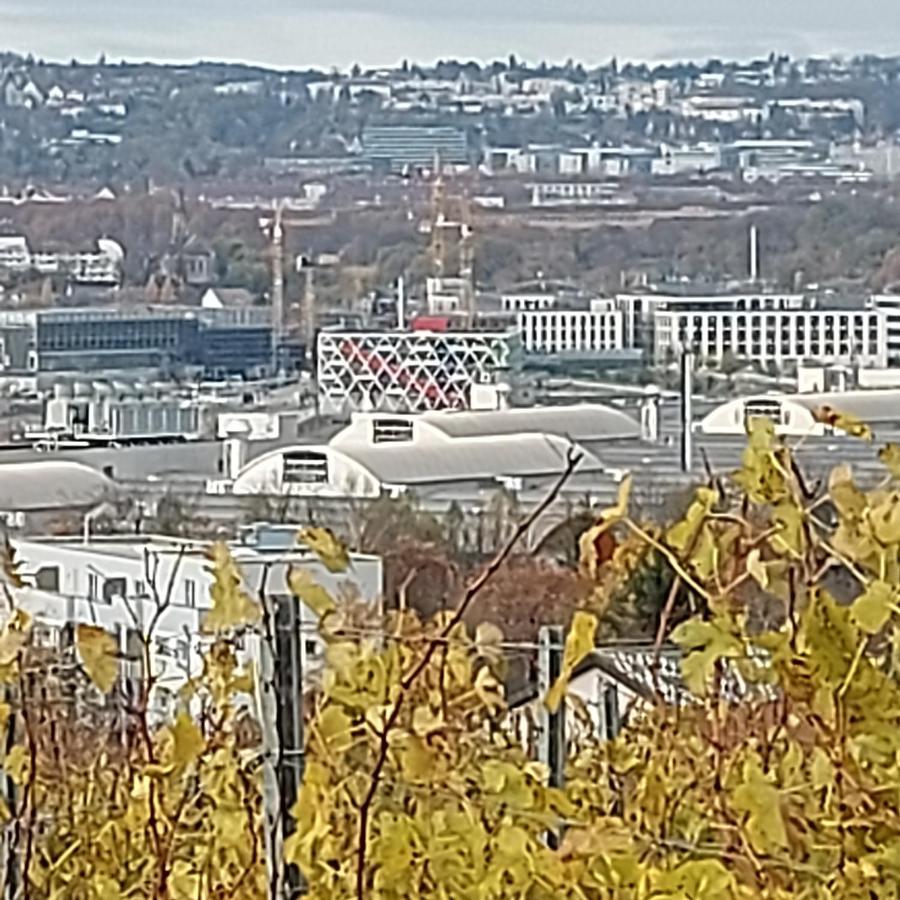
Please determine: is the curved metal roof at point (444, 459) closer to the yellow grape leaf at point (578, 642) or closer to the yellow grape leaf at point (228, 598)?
the yellow grape leaf at point (228, 598)

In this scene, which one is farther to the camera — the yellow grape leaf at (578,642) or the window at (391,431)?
the window at (391,431)

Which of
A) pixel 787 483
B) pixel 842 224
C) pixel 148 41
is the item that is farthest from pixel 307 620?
pixel 148 41

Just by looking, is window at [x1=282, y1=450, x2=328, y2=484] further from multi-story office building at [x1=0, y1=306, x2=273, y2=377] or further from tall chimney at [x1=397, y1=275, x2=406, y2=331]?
tall chimney at [x1=397, y1=275, x2=406, y2=331]

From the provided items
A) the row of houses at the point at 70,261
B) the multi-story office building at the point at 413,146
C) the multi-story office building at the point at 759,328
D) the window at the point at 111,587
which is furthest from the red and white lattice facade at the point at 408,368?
the window at the point at 111,587

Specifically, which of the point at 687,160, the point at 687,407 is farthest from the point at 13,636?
the point at 687,160

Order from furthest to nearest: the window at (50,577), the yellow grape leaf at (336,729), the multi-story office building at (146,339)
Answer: the multi-story office building at (146,339)
the window at (50,577)
the yellow grape leaf at (336,729)

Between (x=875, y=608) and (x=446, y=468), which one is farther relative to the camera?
(x=446, y=468)

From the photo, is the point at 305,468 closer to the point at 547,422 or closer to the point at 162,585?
the point at 547,422
